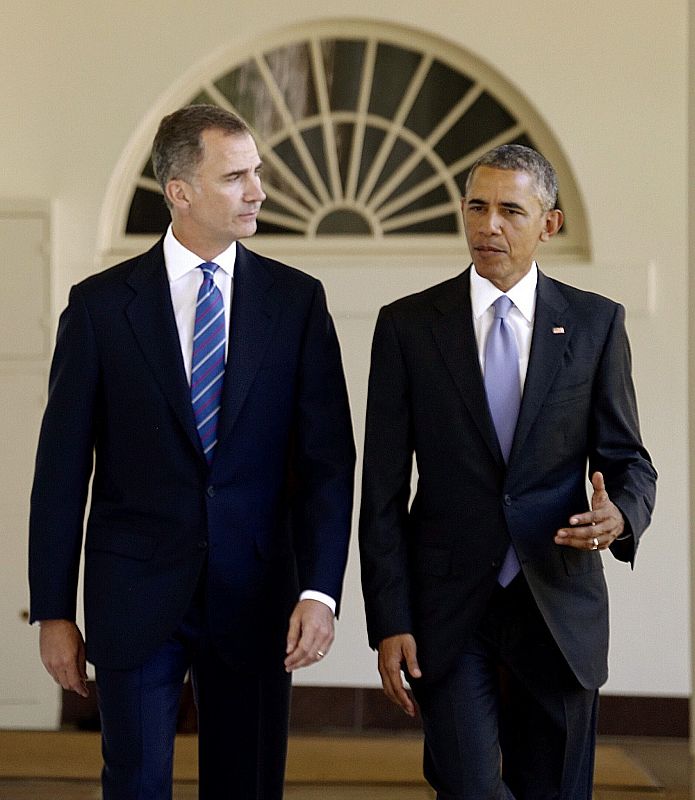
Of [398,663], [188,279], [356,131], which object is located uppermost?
[356,131]

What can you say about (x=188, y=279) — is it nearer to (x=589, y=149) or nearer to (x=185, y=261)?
(x=185, y=261)

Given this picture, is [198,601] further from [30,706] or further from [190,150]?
[30,706]

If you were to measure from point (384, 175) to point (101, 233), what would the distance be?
1.23 metres

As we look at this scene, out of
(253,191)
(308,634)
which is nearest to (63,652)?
(308,634)

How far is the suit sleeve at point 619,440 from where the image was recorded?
2.69 meters

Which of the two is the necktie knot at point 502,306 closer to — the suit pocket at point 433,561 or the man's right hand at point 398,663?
the suit pocket at point 433,561

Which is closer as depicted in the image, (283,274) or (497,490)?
(497,490)

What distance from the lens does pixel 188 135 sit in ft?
9.31

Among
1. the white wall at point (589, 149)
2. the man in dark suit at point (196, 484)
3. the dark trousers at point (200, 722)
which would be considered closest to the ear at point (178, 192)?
the man in dark suit at point (196, 484)

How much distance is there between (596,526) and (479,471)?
295 mm

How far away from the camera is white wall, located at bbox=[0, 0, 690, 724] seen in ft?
18.5

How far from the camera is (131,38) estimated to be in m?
5.76

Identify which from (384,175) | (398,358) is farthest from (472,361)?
(384,175)

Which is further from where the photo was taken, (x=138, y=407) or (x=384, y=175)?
(x=384, y=175)
